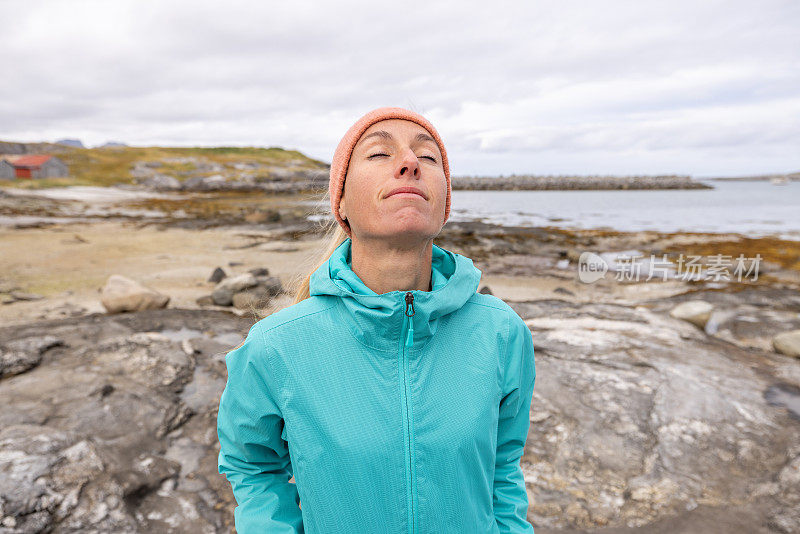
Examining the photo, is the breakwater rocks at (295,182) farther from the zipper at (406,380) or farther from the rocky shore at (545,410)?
the zipper at (406,380)

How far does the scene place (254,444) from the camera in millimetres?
1622

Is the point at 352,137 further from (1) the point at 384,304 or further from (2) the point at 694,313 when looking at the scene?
(2) the point at 694,313

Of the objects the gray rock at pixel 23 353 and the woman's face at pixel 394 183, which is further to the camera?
the gray rock at pixel 23 353

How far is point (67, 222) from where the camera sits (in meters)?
26.2

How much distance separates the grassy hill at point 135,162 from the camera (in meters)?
68.2

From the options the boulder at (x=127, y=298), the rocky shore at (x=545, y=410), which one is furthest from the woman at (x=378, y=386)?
the boulder at (x=127, y=298)

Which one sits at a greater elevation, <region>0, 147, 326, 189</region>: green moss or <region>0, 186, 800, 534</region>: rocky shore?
<region>0, 147, 326, 189</region>: green moss

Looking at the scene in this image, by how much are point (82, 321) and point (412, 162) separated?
828cm

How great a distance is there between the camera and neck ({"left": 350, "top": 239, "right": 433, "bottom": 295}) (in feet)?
5.31

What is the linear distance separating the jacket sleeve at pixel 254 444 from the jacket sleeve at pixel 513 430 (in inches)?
31.4

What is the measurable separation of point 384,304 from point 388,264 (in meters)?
0.19

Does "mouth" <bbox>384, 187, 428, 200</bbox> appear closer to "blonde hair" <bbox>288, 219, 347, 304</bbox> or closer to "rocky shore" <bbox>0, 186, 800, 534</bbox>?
"blonde hair" <bbox>288, 219, 347, 304</bbox>

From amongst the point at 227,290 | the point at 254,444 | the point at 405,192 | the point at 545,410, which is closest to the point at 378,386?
the point at 254,444

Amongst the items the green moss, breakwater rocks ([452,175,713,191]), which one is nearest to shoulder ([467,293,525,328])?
the green moss
